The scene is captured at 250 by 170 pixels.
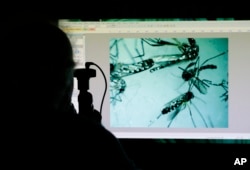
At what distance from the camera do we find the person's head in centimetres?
58

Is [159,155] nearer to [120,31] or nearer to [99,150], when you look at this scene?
[120,31]

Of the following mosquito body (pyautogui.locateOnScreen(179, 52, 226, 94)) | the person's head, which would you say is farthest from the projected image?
the person's head

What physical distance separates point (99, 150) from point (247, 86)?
1.74 ft

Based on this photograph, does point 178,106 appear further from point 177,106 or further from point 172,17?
point 172,17

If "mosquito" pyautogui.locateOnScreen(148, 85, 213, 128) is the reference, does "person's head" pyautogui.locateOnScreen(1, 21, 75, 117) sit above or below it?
above

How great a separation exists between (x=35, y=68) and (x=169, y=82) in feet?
1.51

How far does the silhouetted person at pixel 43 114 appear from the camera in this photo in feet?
1.79

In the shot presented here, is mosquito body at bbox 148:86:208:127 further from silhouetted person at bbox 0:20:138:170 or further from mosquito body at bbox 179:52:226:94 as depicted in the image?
silhouetted person at bbox 0:20:138:170

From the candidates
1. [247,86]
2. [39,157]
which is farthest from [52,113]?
[247,86]

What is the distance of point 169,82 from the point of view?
1.01 meters

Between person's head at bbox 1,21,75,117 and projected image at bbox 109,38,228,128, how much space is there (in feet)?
1.14

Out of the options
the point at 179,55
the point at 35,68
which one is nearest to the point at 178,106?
the point at 179,55

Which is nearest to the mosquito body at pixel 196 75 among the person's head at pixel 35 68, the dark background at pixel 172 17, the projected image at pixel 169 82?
the projected image at pixel 169 82

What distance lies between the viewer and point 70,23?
1.02 meters
